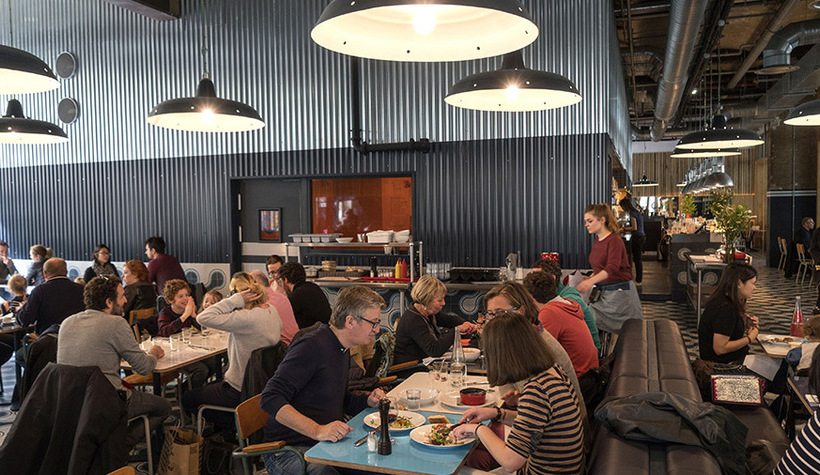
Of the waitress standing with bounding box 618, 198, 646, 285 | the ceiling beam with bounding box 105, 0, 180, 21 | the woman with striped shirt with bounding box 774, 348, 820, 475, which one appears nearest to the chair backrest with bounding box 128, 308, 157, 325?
the ceiling beam with bounding box 105, 0, 180, 21

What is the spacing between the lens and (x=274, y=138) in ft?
32.4

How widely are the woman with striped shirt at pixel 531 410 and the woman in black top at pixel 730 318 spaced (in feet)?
8.42

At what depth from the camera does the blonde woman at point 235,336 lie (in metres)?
4.35

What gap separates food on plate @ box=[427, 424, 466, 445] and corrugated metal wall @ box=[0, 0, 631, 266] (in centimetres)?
586

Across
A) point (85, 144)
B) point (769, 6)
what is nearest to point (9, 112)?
point (85, 144)

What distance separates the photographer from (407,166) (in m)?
9.12

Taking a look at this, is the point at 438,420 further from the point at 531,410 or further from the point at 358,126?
the point at 358,126

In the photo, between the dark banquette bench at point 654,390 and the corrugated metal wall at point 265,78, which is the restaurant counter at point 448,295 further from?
the dark banquette bench at point 654,390

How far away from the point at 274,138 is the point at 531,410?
317 inches

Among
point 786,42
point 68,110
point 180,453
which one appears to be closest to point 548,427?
point 180,453

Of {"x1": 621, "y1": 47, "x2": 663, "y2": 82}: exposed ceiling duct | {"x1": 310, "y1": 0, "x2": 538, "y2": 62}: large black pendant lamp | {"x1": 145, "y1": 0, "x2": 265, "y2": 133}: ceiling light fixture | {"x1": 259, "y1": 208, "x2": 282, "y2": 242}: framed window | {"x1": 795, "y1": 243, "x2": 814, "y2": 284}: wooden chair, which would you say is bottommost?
{"x1": 795, "y1": 243, "x2": 814, "y2": 284}: wooden chair

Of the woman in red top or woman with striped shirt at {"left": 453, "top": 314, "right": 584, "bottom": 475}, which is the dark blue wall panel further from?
woman with striped shirt at {"left": 453, "top": 314, "right": 584, "bottom": 475}

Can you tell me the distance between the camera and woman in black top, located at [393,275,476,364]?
454 cm

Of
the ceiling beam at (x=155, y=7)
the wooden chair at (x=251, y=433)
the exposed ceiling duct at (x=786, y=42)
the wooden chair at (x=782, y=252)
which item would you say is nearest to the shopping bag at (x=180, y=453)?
the wooden chair at (x=251, y=433)
